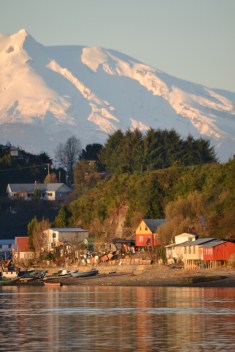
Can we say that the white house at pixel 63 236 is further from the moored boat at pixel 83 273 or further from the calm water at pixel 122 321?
the calm water at pixel 122 321

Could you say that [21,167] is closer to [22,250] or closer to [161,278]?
[22,250]

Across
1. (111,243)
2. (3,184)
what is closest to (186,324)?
(111,243)

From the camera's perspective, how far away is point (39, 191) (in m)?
166

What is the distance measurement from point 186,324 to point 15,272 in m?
58.3

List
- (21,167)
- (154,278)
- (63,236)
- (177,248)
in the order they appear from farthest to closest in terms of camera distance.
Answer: (21,167) < (63,236) < (177,248) < (154,278)

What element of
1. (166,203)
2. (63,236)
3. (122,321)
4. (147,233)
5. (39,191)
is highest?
(39,191)

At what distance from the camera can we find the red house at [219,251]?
9138 centimetres

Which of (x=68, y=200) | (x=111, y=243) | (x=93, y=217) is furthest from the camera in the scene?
(x=68, y=200)

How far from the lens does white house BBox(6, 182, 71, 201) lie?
166 m

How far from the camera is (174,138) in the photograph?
6398 inches

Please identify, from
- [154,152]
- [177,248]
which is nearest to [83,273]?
[177,248]

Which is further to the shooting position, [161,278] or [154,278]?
[154,278]

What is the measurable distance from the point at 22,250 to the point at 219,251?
39.8 m

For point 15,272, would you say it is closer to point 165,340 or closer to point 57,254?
point 57,254
